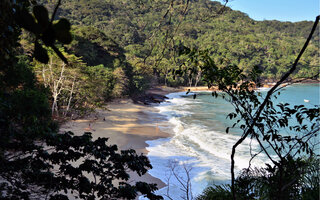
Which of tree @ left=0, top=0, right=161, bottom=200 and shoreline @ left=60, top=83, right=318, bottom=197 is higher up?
tree @ left=0, top=0, right=161, bottom=200

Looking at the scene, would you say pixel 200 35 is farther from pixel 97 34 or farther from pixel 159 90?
pixel 97 34

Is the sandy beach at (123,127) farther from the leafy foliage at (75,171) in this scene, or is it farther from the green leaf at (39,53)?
the green leaf at (39,53)

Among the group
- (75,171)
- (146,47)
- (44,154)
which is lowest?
(75,171)

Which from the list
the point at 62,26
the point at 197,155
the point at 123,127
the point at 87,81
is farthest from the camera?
the point at 87,81

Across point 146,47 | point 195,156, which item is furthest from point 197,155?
point 146,47

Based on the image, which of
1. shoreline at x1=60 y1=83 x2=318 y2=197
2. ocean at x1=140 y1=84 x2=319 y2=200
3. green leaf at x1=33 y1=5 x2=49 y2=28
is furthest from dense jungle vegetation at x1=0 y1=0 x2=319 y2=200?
ocean at x1=140 y1=84 x2=319 y2=200

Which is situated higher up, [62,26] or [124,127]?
[62,26]

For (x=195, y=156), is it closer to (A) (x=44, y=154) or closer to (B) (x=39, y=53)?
(A) (x=44, y=154)

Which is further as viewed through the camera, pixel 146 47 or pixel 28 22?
→ pixel 146 47

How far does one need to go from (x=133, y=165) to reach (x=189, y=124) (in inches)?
720

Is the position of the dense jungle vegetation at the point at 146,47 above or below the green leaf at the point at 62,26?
above

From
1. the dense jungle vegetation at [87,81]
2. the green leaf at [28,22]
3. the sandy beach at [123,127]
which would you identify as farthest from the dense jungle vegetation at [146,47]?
the sandy beach at [123,127]

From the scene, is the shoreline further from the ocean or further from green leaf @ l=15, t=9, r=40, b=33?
green leaf @ l=15, t=9, r=40, b=33

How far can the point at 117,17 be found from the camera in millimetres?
69062
